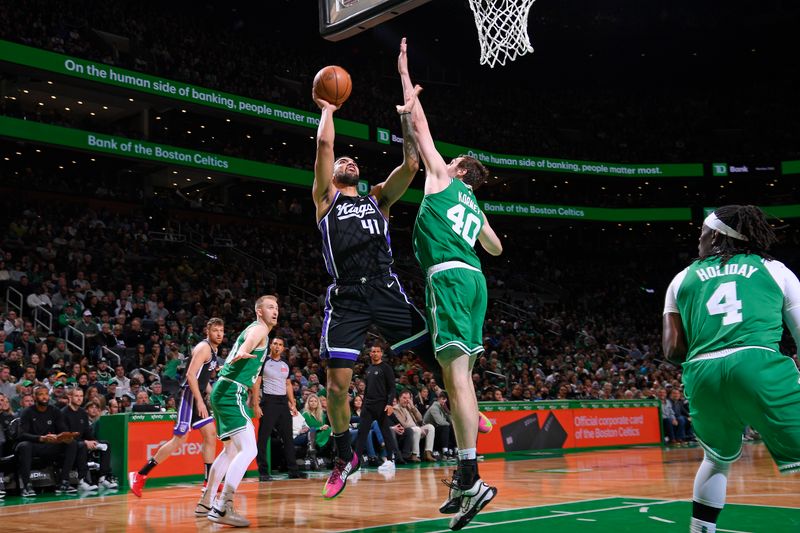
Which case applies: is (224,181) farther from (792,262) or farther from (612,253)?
(792,262)

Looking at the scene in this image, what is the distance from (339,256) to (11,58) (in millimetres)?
19781

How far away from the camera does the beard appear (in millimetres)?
6141

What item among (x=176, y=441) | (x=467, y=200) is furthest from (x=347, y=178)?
(x=176, y=441)

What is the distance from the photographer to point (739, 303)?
12.3ft

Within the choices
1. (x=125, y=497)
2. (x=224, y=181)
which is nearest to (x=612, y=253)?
(x=224, y=181)

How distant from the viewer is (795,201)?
37000mm

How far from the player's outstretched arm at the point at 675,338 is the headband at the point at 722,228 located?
468mm

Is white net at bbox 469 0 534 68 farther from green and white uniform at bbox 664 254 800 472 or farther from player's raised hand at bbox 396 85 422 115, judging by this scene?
green and white uniform at bbox 664 254 800 472

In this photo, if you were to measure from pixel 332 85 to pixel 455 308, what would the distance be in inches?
75.8

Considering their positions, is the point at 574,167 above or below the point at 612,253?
above

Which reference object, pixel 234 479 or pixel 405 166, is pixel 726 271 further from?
pixel 234 479

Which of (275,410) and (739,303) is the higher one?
(739,303)

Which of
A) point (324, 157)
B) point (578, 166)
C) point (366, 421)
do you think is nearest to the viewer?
point (324, 157)

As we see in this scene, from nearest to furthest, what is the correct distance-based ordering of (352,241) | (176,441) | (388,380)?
(352,241), (176,441), (388,380)
